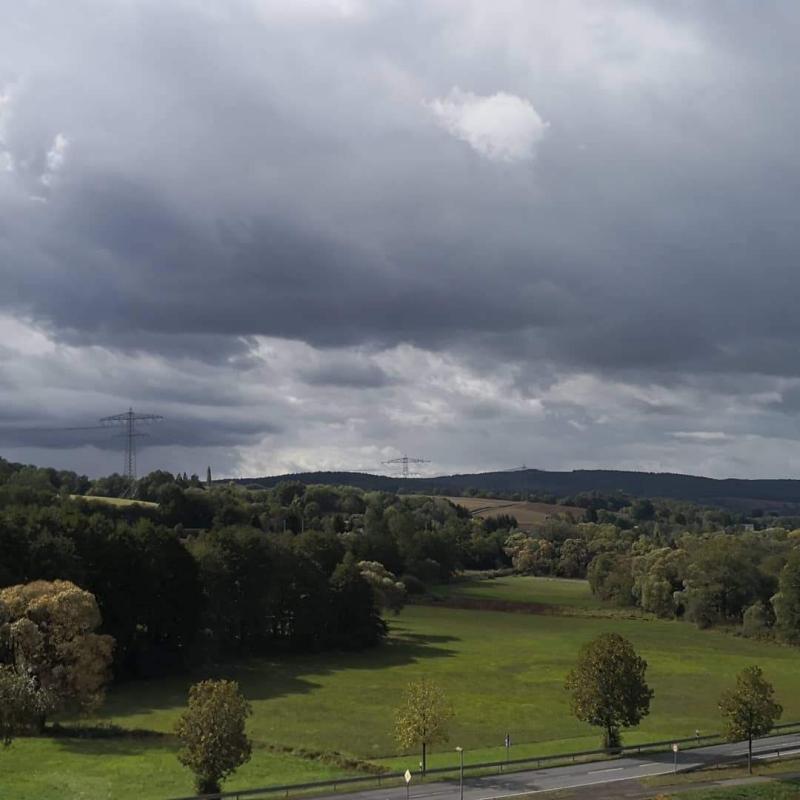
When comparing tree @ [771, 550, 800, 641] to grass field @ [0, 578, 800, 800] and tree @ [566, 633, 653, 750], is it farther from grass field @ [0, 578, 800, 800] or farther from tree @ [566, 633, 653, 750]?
tree @ [566, 633, 653, 750]

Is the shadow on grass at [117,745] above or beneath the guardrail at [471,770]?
beneath

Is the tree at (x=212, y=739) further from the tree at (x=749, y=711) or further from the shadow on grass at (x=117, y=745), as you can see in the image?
the tree at (x=749, y=711)

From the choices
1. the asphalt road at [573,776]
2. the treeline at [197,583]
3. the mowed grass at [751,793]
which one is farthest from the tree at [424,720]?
the treeline at [197,583]

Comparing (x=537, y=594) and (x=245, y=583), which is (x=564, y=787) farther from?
(x=537, y=594)

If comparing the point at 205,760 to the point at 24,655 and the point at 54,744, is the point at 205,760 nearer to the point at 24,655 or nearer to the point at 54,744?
the point at 54,744

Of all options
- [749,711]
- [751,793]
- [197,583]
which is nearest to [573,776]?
[751,793]

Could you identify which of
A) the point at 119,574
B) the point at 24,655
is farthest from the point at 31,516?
the point at 24,655
